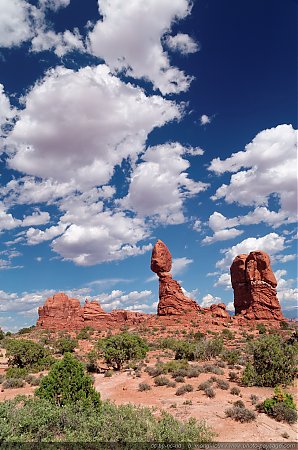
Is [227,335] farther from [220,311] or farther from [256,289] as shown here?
[256,289]

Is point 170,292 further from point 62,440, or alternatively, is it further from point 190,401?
point 62,440

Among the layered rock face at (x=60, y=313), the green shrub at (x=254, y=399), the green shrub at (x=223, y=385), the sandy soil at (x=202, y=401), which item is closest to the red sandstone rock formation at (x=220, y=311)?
the layered rock face at (x=60, y=313)

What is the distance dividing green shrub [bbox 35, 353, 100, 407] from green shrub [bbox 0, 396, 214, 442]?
64.0 inches

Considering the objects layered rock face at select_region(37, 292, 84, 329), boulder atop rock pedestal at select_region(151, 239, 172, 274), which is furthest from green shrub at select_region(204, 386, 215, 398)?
layered rock face at select_region(37, 292, 84, 329)

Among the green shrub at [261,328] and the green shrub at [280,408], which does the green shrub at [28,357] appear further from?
the green shrub at [261,328]

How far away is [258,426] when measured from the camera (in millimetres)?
12102

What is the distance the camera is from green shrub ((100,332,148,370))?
86.2 ft

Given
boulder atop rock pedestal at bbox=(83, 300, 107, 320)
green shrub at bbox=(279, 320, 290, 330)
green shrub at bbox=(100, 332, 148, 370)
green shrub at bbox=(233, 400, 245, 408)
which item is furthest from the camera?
boulder atop rock pedestal at bbox=(83, 300, 107, 320)

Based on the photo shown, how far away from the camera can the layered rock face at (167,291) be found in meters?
63.3

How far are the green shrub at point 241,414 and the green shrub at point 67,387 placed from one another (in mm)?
5483

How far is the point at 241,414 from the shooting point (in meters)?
12.7

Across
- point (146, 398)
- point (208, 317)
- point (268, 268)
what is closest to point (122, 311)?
point (208, 317)

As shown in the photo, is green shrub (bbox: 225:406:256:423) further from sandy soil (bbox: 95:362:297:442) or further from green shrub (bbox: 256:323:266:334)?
green shrub (bbox: 256:323:266:334)

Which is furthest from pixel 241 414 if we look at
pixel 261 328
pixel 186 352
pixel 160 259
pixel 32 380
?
pixel 160 259
